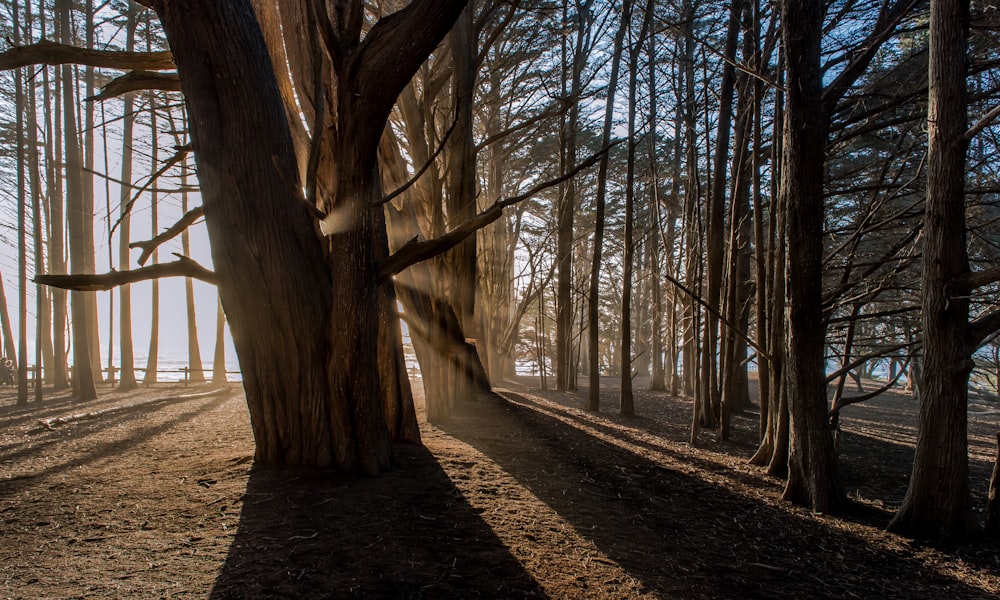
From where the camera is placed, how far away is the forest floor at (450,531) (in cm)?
238

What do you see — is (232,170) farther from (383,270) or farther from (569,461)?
(569,461)

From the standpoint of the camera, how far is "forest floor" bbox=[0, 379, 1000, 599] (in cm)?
238

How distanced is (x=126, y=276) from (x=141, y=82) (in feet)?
7.09

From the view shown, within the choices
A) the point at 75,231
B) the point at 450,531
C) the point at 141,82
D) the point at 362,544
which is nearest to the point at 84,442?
the point at 141,82

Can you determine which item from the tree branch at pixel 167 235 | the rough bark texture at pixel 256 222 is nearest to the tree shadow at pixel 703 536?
the rough bark texture at pixel 256 222

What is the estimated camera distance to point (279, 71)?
536cm

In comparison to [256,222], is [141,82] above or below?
above

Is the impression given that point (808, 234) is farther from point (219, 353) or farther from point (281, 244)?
point (219, 353)

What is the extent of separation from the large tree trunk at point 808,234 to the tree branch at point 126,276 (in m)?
4.49

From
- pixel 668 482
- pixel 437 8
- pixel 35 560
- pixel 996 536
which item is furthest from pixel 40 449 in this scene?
pixel 996 536

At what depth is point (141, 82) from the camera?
458cm

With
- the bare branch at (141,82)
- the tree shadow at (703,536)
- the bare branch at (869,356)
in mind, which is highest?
the bare branch at (141,82)

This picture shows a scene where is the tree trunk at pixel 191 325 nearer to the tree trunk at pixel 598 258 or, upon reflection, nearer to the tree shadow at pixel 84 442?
the tree shadow at pixel 84 442

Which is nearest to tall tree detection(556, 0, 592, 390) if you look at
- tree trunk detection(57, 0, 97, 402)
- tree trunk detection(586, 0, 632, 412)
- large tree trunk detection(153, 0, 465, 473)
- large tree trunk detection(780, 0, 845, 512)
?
tree trunk detection(586, 0, 632, 412)
